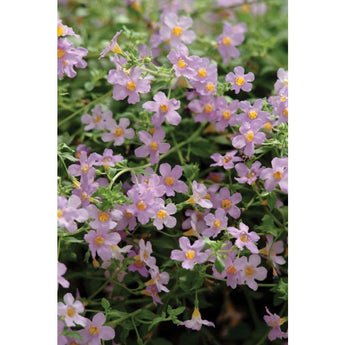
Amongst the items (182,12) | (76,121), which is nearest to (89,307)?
(76,121)

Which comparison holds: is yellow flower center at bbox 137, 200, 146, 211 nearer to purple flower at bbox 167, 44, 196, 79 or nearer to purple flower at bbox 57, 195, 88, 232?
purple flower at bbox 57, 195, 88, 232

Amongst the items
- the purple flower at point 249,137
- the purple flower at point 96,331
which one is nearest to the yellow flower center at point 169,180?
the purple flower at point 249,137

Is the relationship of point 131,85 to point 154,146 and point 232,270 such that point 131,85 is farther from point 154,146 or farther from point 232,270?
point 232,270

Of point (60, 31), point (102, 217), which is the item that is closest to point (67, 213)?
point (102, 217)

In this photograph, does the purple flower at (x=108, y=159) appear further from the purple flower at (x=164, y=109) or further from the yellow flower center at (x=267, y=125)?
the yellow flower center at (x=267, y=125)

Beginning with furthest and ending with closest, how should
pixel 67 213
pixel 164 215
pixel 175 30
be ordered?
pixel 175 30
pixel 164 215
pixel 67 213

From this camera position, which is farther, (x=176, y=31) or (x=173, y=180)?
(x=176, y=31)
